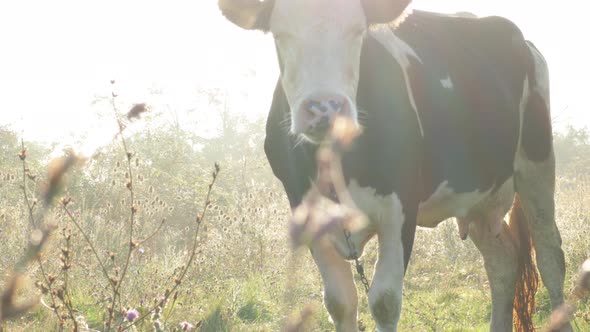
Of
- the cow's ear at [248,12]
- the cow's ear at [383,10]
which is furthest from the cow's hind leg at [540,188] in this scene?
the cow's ear at [248,12]

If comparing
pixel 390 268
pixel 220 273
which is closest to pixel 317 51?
pixel 390 268

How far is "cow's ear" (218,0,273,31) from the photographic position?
348 centimetres

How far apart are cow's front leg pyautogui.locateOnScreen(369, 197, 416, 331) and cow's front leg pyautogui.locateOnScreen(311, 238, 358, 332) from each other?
221 mm

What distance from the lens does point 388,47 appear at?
3.82 metres

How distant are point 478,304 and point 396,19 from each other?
357 cm

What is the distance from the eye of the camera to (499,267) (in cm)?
490

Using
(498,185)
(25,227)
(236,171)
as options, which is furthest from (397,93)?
(236,171)

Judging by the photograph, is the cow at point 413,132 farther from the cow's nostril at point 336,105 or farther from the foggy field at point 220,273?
the foggy field at point 220,273

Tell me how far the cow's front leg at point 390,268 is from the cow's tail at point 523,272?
1.74m

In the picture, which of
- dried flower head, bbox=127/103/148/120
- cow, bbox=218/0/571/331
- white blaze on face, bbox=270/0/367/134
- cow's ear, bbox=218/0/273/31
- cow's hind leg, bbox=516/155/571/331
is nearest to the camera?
dried flower head, bbox=127/103/148/120

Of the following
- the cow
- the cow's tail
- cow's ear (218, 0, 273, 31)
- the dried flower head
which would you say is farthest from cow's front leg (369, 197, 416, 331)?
the dried flower head

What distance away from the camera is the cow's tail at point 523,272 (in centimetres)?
480

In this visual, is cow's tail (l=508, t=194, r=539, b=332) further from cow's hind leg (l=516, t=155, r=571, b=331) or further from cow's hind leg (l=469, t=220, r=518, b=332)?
cow's hind leg (l=516, t=155, r=571, b=331)

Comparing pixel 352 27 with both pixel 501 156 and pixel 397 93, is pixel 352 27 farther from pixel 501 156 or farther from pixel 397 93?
pixel 501 156
